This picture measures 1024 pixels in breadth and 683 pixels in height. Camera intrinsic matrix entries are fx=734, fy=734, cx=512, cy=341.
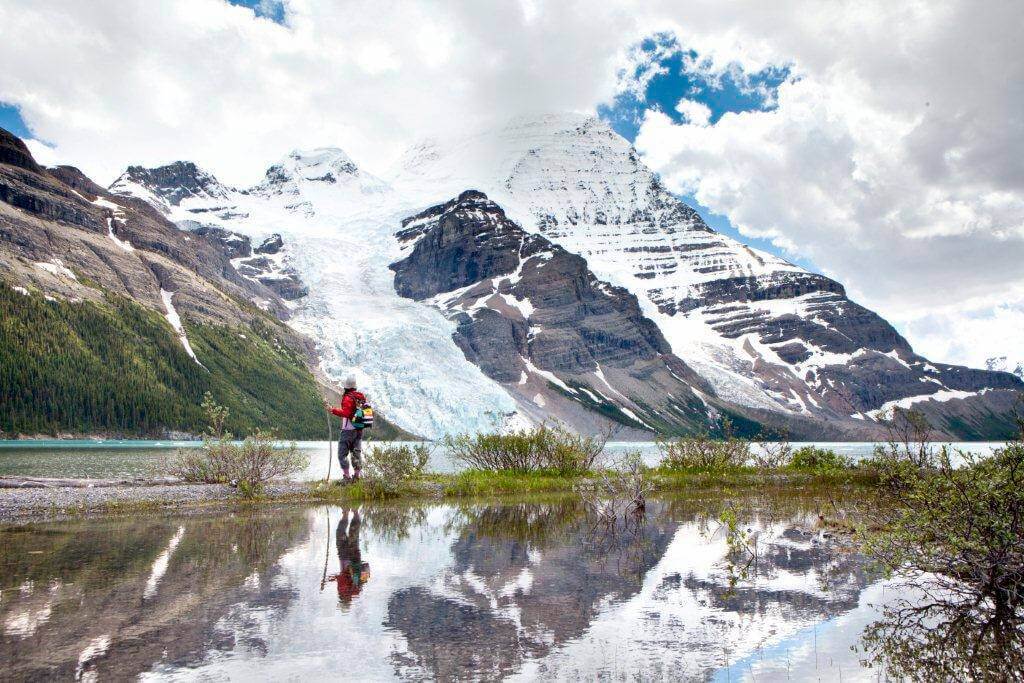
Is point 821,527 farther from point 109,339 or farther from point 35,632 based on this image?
point 109,339

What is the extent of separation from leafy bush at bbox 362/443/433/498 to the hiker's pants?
31 cm

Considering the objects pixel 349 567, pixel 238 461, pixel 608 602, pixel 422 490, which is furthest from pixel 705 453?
pixel 608 602

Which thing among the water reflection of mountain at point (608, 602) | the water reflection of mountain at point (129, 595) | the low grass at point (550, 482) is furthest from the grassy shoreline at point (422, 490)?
the water reflection of mountain at point (608, 602)

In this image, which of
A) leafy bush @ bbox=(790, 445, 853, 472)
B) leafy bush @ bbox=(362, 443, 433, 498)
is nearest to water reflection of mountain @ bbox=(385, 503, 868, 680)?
leafy bush @ bbox=(362, 443, 433, 498)

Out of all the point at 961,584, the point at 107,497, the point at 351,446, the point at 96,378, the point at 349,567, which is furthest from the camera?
the point at 96,378

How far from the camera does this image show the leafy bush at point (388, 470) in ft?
70.9

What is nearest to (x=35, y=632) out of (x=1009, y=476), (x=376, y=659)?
(x=376, y=659)

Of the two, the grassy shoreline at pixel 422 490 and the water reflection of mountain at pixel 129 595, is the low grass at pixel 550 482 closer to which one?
the grassy shoreline at pixel 422 490

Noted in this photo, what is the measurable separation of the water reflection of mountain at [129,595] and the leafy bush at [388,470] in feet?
22.1

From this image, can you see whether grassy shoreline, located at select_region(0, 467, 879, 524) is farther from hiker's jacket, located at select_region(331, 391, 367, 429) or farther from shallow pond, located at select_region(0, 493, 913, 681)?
shallow pond, located at select_region(0, 493, 913, 681)

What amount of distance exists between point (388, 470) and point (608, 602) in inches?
569

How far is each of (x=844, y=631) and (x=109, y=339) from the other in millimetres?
203351

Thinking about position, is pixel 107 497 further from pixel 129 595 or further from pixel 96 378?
pixel 96 378

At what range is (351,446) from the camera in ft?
76.4
